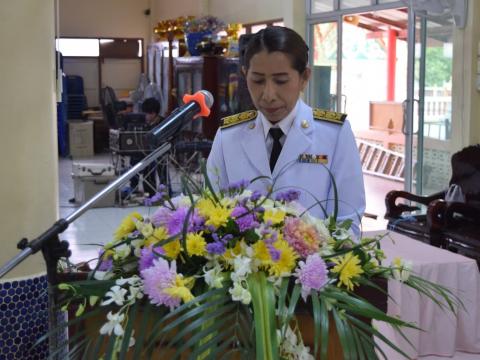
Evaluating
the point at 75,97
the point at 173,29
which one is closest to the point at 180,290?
the point at 173,29

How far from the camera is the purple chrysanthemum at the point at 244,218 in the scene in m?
1.36

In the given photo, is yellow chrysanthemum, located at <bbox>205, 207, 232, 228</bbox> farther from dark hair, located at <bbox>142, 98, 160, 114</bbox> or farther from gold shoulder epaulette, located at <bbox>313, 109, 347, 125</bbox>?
dark hair, located at <bbox>142, 98, 160, 114</bbox>

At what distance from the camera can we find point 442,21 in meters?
7.03

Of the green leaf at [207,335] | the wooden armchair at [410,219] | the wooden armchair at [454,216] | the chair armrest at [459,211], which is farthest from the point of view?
the wooden armchair at [410,219]

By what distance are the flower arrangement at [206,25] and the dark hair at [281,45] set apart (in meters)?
11.0

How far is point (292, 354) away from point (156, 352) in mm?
219

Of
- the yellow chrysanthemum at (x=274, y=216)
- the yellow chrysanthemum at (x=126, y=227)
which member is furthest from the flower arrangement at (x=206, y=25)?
the yellow chrysanthemum at (x=274, y=216)

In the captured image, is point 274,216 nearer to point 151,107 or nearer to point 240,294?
point 240,294

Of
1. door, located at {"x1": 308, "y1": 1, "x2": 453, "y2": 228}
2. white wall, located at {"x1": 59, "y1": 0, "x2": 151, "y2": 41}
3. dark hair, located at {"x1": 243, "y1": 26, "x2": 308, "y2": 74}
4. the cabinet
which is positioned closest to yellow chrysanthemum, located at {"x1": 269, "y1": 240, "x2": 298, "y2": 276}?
dark hair, located at {"x1": 243, "y1": 26, "x2": 308, "y2": 74}

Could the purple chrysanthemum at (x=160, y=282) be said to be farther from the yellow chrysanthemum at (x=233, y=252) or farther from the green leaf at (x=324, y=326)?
the green leaf at (x=324, y=326)

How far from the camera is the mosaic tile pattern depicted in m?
3.09

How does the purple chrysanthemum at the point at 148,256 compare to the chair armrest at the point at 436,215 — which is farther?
the chair armrest at the point at 436,215

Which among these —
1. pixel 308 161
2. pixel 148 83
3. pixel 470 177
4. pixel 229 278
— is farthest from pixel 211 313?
pixel 148 83

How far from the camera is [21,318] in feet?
10.3
